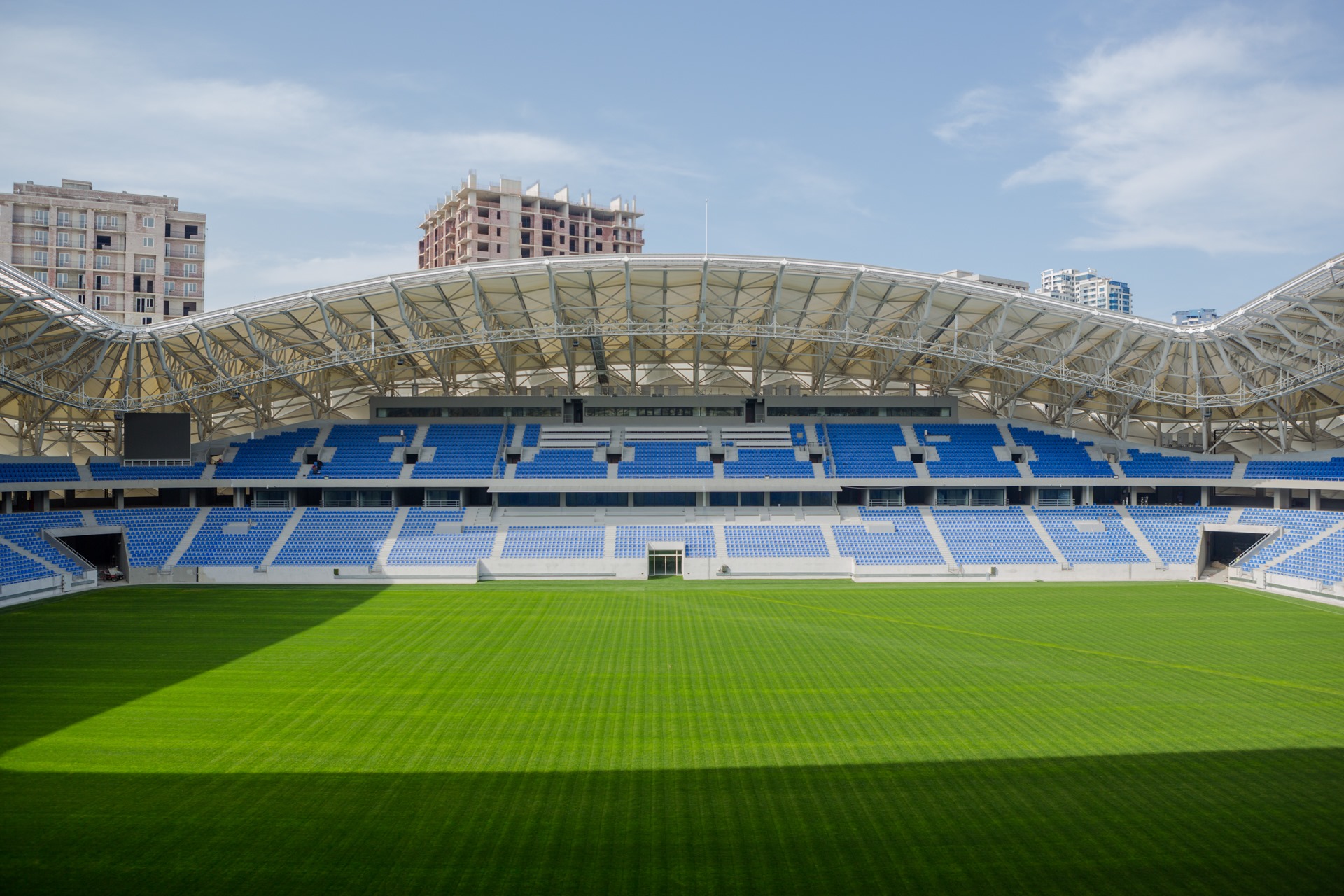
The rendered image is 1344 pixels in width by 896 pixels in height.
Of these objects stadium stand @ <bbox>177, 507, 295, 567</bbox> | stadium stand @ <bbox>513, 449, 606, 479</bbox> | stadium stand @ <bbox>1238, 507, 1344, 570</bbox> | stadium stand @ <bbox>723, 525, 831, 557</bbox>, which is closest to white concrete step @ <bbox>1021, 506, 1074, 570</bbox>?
stadium stand @ <bbox>1238, 507, 1344, 570</bbox>

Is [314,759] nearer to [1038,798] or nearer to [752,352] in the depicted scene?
[1038,798]

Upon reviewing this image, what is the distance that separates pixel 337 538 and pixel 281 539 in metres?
2.51

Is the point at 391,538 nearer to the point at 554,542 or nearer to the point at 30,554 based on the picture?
the point at 554,542

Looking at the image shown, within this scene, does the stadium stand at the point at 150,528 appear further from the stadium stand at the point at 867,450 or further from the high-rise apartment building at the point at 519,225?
the high-rise apartment building at the point at 519,225

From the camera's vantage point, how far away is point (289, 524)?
1655 inches

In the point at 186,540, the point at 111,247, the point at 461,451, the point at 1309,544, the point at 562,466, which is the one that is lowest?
the point at 186,540

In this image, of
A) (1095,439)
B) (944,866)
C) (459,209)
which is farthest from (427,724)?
(459,209)

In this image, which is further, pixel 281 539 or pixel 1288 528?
pixel 281 539

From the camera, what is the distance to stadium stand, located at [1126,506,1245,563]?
132ft

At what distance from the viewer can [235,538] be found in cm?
4056

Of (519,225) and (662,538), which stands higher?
(519,225)

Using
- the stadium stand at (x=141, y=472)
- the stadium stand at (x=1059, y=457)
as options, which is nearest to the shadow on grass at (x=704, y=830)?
the stadium stand at (x=141, y=472)

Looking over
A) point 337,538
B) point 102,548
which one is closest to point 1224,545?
point 337,538

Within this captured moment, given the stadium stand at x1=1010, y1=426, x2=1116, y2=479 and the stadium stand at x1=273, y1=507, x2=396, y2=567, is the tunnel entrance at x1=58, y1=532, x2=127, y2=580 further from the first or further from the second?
the stadium stand at x1=1010, y1=426, x2=1116, y2=479
